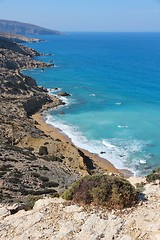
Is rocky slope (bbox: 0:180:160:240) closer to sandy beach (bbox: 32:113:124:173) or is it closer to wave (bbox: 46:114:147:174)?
sandy beach (bbox: 32:113:124:173)

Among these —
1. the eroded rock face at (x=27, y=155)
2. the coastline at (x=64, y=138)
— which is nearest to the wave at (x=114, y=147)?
the coastline at (x=64, y=138)

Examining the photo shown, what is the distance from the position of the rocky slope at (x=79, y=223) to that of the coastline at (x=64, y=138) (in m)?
24.1

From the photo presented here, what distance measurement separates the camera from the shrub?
44.9 ft

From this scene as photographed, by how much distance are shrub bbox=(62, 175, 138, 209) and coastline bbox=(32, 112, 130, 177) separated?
23252 mm

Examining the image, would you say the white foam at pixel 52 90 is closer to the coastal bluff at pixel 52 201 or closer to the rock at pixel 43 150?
the coastal bluff at pixel 52 201

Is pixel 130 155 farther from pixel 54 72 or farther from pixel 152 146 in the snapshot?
pixel 54 72

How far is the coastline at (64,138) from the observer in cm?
3844

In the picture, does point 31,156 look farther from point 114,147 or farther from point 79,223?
point 79,223

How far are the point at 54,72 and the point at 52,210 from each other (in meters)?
99.4

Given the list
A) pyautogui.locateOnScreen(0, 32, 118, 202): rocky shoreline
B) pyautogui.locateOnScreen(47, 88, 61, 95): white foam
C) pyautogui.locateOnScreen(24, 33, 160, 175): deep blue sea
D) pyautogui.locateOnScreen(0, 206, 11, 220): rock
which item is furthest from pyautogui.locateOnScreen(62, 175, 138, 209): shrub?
pyautogui.locateOnScreen(47, 88, 61, 95): white foam

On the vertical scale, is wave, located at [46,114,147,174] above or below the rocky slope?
below

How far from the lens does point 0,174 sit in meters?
23.3

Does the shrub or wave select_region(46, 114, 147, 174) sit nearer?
the shrub

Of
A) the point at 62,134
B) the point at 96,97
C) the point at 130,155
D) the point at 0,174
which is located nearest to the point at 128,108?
the point at 96,97
